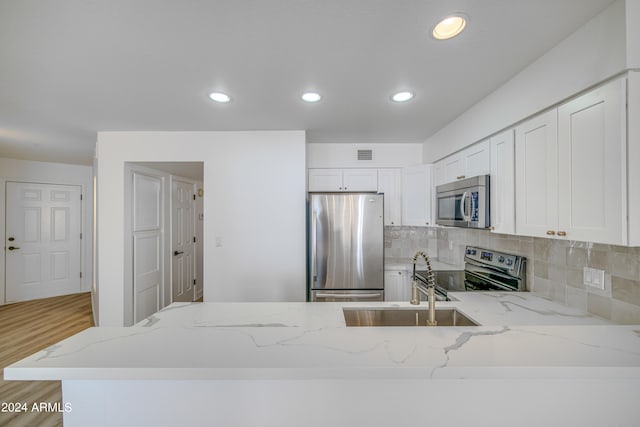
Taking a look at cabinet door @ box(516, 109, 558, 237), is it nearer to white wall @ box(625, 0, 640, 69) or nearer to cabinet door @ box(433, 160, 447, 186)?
white wall @ box(625, 0, 640, 69)

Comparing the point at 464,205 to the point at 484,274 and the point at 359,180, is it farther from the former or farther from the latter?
the point at 359,180

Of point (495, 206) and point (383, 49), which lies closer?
point (383, 49)

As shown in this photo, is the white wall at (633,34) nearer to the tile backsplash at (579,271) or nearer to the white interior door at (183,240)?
the tile backsplash at (579,271)

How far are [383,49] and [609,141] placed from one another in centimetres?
110

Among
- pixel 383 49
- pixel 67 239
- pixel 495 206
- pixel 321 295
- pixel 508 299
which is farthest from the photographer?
pixel 67 239

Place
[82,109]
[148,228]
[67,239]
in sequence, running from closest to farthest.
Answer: [82,109]
[148,228]
[67,239]

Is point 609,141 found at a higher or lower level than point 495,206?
higher

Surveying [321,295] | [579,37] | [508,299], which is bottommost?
[321,295]

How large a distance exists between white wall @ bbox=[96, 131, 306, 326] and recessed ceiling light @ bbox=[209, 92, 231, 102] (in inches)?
30.3

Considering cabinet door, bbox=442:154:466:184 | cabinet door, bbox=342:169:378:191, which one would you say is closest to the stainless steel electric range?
cabinet door, bbox=442:154:466:184

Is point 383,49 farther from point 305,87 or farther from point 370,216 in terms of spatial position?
point 370,216

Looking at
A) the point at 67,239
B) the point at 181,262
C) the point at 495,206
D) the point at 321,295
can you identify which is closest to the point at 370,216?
the point at 321,295

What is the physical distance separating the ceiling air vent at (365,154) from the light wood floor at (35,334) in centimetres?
347

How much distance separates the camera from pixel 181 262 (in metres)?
4.07
